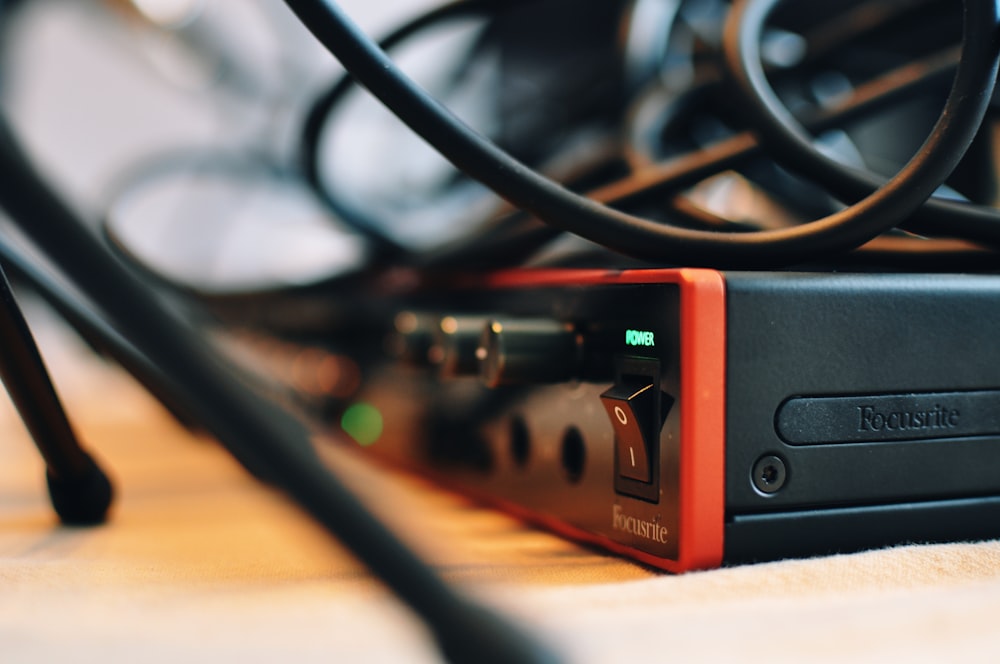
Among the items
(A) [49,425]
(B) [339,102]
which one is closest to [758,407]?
(A) [49,425]

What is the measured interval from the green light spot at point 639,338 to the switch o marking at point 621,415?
0.02 m

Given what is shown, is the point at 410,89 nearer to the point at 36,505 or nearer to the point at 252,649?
the point at 252,649

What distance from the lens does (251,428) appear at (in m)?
0.16

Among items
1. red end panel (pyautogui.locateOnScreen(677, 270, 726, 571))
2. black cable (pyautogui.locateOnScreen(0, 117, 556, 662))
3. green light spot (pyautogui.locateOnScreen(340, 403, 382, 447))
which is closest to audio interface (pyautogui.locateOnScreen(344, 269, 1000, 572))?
red end panel (pyautogui.locateOnScreen(677, 270, 726, 571))

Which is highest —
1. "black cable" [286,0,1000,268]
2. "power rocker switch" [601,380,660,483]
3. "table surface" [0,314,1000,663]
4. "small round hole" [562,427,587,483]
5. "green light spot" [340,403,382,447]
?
"black cable" [286,0,1000,268]

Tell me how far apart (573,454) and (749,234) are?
11 cm

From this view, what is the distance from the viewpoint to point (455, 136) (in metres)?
0.28

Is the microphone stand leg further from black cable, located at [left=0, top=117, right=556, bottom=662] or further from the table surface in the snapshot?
black cable, located at [left=0, top=117, right=556, bottom=662]

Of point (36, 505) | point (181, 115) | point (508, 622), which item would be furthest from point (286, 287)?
point (181, 115)

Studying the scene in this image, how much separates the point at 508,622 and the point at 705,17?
21.2 inches

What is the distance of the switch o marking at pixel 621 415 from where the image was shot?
0.95 feet

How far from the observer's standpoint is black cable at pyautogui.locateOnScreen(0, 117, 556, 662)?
160mm

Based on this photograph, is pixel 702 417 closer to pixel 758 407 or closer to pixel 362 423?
pixel 758 407

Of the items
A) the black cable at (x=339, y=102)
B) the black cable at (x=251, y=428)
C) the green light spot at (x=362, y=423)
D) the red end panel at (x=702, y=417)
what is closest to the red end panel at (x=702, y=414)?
the red end panel at (x=702, y=417)
